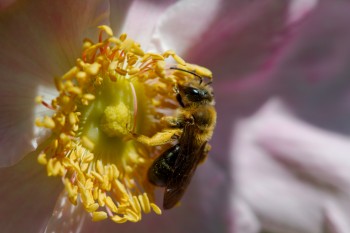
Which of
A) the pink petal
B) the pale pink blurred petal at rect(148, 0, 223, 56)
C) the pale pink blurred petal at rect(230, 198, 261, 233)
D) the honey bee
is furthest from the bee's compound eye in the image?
the pale pink blurred petal at rect(230, 198, 261, 233)

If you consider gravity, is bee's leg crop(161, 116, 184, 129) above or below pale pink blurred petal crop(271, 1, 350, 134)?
below

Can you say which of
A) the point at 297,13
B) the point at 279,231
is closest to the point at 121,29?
the point at 297,13

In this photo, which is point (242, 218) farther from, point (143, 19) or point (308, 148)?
point (143, 19)

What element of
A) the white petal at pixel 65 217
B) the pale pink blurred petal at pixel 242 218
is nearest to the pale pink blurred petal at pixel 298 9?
the pale pink blurred petal at pixel 242 218

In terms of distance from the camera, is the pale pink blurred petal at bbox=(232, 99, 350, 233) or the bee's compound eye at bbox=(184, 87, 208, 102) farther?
the pale pink blurred petal at bbox=(232, 99, 350, 233)

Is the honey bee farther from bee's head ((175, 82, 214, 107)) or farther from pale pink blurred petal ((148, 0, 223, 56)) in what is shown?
pale pink blurred petal ((148, 0, 223, 56))

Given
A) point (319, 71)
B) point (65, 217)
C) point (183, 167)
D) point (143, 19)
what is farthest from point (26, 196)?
point (319, 71)
